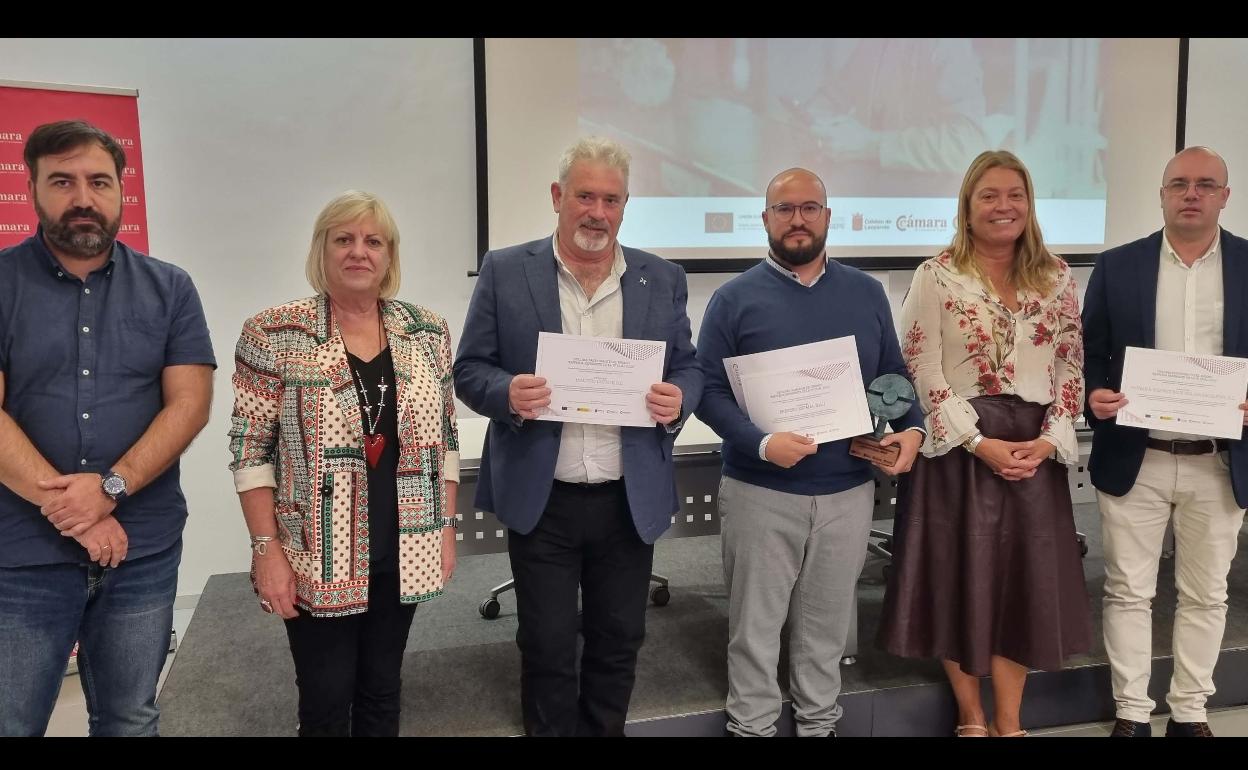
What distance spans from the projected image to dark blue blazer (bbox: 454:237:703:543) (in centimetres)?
233

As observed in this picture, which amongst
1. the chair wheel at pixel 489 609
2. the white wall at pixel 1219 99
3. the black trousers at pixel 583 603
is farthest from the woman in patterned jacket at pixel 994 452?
Result: the white wall at pixel 1219 99

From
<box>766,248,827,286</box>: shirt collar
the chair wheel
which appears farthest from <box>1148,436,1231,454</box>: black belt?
the chair wheel

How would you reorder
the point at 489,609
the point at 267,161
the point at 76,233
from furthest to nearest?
the point at 267,161 < the point at 489,609 < the point at 76,233

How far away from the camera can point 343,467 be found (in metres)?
1.70

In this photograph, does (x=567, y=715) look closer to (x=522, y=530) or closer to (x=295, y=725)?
(x=522, y=530)

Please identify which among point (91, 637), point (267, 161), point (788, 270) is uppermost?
point (267, 161)

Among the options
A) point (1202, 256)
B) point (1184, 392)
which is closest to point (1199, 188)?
point (1202, 256)

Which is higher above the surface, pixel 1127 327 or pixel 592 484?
pixel 1127 327

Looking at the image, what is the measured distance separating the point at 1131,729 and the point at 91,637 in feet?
8.88

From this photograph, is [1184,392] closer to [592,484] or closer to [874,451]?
[874,451]

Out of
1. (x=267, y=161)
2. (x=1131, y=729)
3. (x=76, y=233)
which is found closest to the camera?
(x=76, y=233)

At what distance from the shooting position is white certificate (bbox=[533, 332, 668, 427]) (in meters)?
1.88

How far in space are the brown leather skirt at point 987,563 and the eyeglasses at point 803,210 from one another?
69 centimetres

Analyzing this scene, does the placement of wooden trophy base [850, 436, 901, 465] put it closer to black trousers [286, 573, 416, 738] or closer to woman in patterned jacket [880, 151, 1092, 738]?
woman in patterned jacket [880, 151, 1092, 738]
